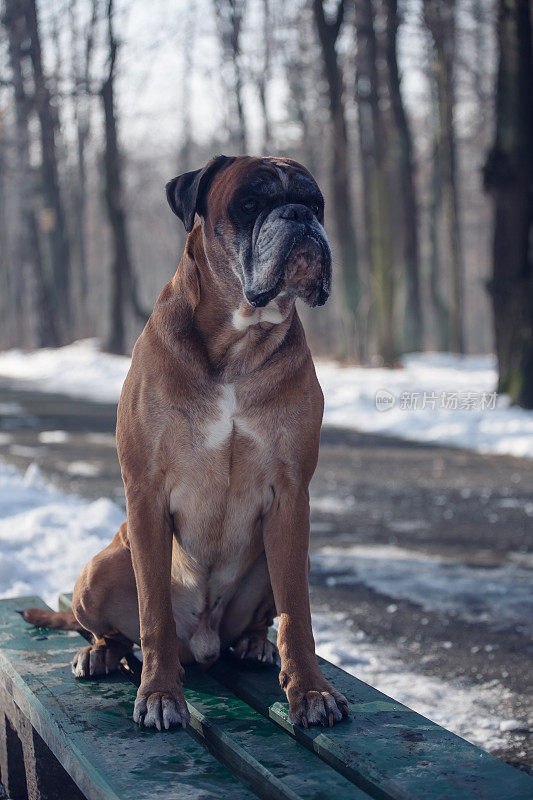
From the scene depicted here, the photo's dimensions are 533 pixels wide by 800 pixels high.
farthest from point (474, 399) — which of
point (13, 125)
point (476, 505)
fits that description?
point (13, 125)

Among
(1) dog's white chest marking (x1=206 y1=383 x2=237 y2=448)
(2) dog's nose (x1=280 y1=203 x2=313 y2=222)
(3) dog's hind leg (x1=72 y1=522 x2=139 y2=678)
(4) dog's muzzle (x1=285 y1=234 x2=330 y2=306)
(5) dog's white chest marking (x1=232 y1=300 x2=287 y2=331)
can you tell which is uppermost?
(2) dog's nose (x1=280 y1=203 x2=313 y2=222)

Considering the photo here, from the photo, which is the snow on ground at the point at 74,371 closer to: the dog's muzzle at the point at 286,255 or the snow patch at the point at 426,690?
the snow patch at the point at 426,690

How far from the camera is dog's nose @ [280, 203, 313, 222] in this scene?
8.64ft

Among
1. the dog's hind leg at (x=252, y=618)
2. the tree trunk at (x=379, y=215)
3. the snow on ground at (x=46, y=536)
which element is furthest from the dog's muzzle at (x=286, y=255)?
the tree trunk at (x=379, y=215)

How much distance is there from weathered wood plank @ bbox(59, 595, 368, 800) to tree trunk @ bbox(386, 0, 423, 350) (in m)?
19.2

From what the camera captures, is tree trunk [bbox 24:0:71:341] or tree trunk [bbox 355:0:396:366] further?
tree trunk [bbox 24:0:71:341]

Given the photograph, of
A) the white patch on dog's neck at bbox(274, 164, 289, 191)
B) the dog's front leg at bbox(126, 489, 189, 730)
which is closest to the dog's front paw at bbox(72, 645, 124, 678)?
the dog's front leg at bbox(126, 489, 189, 730)

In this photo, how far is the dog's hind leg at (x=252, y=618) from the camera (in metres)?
2.76

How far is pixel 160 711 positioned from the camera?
2311 millimetres

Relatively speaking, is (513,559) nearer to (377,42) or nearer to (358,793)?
(358,793)

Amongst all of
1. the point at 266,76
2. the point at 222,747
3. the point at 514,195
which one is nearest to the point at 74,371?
the point at 266,76

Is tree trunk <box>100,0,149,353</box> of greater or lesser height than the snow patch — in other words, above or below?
above

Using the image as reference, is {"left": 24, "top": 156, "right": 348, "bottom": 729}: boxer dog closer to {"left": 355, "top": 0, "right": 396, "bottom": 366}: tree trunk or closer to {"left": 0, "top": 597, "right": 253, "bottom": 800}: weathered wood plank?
{"left": 0, "top": 597, "right": 253, "bottom": 800}: weathered wood plank

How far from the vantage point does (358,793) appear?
1927 millimetres
